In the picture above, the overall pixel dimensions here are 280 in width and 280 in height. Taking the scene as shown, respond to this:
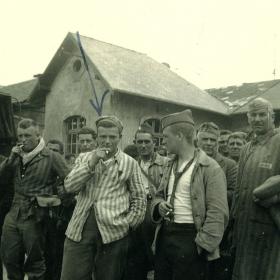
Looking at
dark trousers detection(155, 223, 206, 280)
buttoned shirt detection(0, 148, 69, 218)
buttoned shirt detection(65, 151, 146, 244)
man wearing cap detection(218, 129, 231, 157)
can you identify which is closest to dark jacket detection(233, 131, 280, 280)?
dark trousers detection(155, 223, 206, 280)

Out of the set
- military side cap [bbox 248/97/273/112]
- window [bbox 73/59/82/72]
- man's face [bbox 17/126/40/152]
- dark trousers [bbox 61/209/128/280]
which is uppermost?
window [bbox 73/59/82/72]

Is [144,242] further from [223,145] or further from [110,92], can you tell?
[110,92]

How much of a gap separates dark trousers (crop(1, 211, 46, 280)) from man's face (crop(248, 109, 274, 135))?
2629mm

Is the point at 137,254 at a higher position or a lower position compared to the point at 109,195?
lower

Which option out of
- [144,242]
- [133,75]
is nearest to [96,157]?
[144,242]

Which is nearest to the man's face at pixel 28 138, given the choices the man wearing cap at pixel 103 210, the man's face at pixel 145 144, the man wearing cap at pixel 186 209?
the man wearing cap at pixel 103 210

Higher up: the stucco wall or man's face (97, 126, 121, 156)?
the stucco wall

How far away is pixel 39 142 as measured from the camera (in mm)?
4957

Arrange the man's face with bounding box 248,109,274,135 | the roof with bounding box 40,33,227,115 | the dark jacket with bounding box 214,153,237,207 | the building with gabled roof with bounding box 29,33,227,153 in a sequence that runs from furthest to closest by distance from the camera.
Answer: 1. the building with gabled roof with bounding box 29,33,227,153
2. the roof with bounding box 40,33,227,115
3. the dark jacket with bounding box 214,153,237,207
4. the man's face with bounding box 248,109,274,135

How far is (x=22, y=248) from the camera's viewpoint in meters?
4.64

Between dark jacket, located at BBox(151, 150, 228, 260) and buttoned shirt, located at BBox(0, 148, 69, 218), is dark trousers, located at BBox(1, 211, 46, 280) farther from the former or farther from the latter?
Answer: dark jacket, located at BBox(151, 150, 228, 260)

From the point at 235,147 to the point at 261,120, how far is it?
7.41 ft

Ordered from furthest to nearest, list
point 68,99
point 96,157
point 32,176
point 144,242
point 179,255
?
point 68,99, point 144,242, point 32,176, point 96,157, point 179,255

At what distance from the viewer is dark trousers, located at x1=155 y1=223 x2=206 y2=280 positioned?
3391mm
